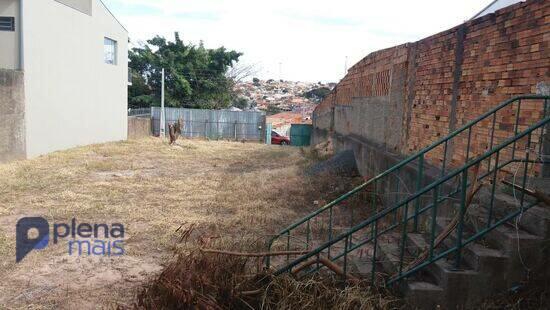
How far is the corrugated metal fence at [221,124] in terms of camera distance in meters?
25.5

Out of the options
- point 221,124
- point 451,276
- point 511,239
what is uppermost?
point 511,239

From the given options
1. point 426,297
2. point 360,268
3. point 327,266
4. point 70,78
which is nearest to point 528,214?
point 426,297

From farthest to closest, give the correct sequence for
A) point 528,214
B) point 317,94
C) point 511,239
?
point 317,94 → point 528,214 → point 511,239

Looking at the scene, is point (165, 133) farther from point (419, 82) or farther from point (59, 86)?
point (419, 82)

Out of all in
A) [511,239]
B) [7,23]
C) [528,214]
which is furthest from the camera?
[7,23]

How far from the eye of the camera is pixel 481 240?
337 centimetres

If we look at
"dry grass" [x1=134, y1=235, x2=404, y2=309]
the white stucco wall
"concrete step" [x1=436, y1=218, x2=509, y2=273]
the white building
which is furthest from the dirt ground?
"concrete step" [x1=436, y1=218, x2=509, y2=273]

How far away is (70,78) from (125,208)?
1021 centimetres

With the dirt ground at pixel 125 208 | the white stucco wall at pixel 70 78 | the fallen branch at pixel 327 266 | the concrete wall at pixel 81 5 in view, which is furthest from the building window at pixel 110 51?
the fallen branch at pixel 327 266

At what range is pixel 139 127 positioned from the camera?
2348cm

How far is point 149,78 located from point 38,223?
Answer: 23.1 metres

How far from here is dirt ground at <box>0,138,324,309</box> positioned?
4.10 m

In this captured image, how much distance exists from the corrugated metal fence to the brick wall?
59.3 ft

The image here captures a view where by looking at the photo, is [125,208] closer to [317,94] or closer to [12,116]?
[12,116]
